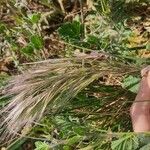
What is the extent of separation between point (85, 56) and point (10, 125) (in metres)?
0.40

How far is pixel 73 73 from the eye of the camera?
6.58 feet

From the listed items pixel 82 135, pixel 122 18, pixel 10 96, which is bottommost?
pixel 82 135

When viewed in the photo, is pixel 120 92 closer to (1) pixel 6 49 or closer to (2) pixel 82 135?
(2) pixel 82 135

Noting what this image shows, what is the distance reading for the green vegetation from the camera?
1958 mm

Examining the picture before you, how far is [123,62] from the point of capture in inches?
86.4

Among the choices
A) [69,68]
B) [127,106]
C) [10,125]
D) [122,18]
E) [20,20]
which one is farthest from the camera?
[20,20]

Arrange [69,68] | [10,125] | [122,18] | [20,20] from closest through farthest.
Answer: [10,125] < [69,68] < [122,18] < [20,20]

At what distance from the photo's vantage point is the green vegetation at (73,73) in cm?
196

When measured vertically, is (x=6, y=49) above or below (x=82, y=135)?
above

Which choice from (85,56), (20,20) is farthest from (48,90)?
(20,20)

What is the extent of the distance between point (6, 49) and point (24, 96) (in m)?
0.84

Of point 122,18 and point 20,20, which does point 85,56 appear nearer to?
point 122,18

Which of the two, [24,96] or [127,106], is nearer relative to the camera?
[24,96]

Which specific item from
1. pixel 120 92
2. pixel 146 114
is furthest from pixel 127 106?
pixel 146 114
